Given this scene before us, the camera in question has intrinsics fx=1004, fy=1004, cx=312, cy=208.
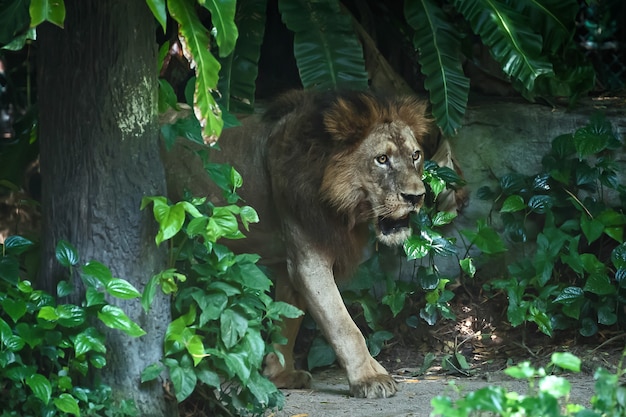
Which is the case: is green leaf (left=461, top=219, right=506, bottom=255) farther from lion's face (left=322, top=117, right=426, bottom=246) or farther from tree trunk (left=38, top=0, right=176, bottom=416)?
tree trunk (left=38, top=0, right=176, bottom=416)

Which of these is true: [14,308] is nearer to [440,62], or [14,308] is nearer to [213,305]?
[213,305]

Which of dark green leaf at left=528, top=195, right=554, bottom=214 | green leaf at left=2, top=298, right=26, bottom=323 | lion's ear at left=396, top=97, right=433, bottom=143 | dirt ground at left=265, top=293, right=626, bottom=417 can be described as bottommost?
dirt ground at left=265, top=293, right=626, bottom=417

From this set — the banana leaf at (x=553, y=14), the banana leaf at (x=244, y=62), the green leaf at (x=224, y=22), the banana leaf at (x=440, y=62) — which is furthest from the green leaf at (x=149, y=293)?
the banana leaf at (x=553, y=14)

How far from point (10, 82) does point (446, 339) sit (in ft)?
11.9

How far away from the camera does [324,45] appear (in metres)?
6.20

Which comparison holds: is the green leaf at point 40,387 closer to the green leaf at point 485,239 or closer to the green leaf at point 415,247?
the green leaf at point 415,247

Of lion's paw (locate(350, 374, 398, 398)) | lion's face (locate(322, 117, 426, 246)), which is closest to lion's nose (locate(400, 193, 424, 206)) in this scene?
lion's face (locate(322, 117, 426, 246))

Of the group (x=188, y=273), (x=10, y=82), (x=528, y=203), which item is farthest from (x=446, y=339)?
(x=10, y=82)

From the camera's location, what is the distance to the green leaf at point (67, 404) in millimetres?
3965

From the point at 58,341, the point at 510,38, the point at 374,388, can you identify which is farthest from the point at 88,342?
the point at 510,38

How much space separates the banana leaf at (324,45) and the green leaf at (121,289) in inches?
92.4

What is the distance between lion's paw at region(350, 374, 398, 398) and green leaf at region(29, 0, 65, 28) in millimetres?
2574

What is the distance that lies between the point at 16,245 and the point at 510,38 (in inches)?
129

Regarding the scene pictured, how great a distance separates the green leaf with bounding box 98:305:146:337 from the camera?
4012 millimetres
